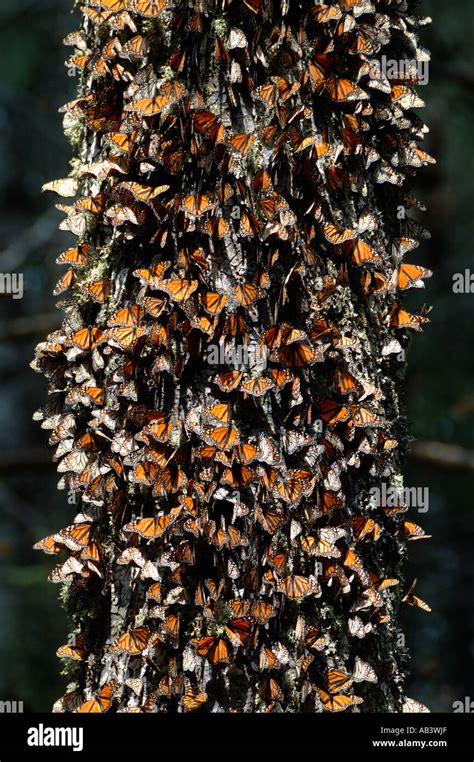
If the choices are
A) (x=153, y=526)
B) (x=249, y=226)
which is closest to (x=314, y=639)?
(x=153, y=526)

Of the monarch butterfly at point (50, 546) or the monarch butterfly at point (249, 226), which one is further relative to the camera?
the monarch butterfly at point (50, 546)

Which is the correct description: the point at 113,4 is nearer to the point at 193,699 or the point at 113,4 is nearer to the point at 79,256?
the point at 79,256

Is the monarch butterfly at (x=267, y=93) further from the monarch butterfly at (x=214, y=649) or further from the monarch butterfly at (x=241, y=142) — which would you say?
the monarch butterfly at (x=214, y=649)

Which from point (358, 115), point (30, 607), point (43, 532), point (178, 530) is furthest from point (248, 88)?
point (30, 607)

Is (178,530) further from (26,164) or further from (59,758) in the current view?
(26,164)

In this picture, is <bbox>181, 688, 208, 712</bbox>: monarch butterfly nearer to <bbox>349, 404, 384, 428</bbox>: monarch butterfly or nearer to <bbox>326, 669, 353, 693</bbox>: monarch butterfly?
<bbox>326, 669, 353, 693</bbox>: monarch butterfly

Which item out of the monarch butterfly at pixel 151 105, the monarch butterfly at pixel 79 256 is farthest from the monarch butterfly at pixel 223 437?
the monarch butterfly at pixel 151 105
